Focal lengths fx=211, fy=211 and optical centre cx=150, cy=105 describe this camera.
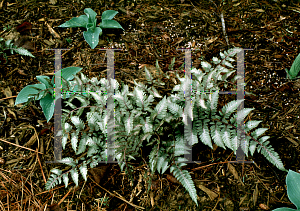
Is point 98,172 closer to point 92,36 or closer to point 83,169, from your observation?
point 83,169

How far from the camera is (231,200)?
1.76 m

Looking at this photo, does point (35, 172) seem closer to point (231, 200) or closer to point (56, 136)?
point (56, 136)

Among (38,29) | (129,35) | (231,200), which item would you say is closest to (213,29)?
(129,35)

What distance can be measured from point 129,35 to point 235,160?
1.51 m

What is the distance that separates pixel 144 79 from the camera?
1.94m

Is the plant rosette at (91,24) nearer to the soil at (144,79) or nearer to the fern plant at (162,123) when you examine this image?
the soil at (144,79)

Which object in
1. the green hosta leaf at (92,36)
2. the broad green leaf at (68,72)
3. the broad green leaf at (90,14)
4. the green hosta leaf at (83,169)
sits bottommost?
the green hosta leaf at (83,169)

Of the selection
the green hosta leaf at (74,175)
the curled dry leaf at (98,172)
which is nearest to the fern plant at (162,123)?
the green hosta leaf at (74,175)

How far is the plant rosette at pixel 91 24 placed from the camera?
1.94 metres

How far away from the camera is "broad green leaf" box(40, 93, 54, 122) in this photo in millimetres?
1769

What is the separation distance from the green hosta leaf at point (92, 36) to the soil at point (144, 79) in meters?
0.10

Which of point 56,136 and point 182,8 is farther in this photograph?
point 182,8

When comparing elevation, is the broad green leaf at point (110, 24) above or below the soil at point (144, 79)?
above

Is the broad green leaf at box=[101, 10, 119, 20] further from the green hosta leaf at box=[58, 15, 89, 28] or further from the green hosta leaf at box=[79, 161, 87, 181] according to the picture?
the green hosta leaf at box=[79, 161, 87, 181]
